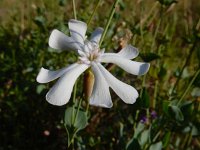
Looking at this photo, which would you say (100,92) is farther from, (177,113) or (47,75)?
(177,113)

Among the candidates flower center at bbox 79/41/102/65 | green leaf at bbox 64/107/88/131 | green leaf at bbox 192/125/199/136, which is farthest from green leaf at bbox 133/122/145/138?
flower center at bbox 79/41/102/65

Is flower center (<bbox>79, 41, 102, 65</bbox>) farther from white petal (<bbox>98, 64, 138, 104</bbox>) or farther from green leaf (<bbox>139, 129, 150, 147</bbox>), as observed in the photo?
green leaf (<bbox>139, 129, 150, 147</bbox>)

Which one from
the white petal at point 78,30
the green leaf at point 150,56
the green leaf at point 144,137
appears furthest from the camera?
the green leaf at point 144,137

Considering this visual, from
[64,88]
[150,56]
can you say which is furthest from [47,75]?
[150,56]

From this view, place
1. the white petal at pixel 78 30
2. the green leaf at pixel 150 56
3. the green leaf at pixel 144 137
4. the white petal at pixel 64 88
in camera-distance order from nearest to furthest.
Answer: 1. the white petal at pixel 64 88
2. the white petal at pixel 78 30
3. the green leaf at pixel 150 56
4. the green leaf at pixel 144 137

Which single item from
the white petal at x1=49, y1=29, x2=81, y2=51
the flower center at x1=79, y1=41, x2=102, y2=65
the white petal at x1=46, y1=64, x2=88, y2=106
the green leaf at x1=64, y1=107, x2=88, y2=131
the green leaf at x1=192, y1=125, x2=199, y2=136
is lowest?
the green leaf at x1=192, y1=125, x2=199, y2=136

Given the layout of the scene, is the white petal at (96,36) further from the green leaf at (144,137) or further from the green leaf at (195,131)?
the green leaf at (195,131)

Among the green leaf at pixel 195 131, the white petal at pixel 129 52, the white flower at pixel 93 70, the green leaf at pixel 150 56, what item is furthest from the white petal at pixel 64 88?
the green leaf at pixel 195 131

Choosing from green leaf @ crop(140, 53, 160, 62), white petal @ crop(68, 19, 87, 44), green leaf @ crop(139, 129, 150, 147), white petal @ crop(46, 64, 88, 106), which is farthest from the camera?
green leaf @ crop(139, 129, 150, 147)

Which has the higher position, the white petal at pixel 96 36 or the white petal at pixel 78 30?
the white petal at pixel 78 30
